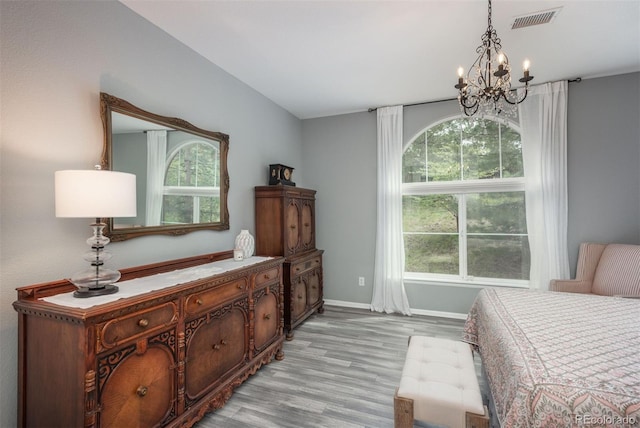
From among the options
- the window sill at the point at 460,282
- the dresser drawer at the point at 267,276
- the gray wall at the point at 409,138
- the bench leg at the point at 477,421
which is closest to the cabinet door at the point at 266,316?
the dresser drawer at the point at 267,276

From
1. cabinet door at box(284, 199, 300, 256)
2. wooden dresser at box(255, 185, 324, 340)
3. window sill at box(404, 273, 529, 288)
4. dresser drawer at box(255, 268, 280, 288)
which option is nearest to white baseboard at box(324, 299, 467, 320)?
window sill at box(404, 273, 529, 288)

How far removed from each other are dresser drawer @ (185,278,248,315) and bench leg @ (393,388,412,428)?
127 centimetres

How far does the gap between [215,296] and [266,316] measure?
2.45ft

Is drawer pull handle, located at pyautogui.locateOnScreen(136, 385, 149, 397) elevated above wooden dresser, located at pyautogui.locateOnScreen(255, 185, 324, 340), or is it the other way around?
wooden dresser, located at pyautogui.locateOnScreen(255, 185, 324, 340)

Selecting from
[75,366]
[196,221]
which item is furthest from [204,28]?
[75,366]

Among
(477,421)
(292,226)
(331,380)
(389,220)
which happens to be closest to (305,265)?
(292,226)

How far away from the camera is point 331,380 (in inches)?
94.3

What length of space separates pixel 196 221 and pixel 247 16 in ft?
5.52

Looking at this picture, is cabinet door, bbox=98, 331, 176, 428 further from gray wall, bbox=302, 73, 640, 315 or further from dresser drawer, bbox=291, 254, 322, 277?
gray wall, bbox=302, 73, 640, 315

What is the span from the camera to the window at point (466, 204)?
3627mm

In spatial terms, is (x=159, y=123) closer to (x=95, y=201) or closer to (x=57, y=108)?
(x=57, y=108)

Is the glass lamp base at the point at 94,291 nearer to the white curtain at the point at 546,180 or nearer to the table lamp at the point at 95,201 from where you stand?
the table lamp at the point at 95,201

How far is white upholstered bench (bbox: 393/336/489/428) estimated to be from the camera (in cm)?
139

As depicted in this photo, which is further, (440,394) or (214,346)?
(214,346)
